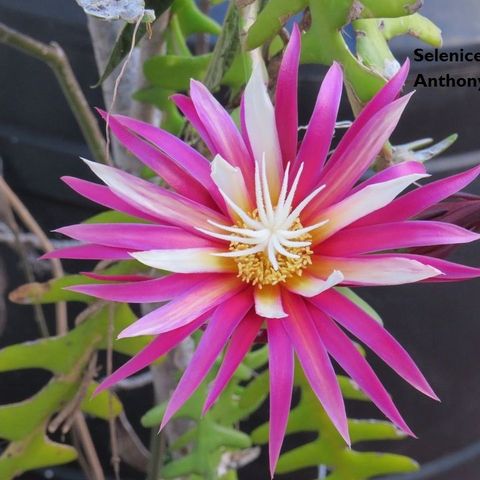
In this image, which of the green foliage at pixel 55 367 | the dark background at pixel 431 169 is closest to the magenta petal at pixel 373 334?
the green foliage at pixel 55 367

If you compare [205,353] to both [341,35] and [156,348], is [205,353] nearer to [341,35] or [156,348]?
[156,348]

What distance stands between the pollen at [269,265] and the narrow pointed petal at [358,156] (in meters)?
0.02

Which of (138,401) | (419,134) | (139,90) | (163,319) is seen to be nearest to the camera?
(163,319)

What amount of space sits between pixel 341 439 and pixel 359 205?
31 centimetres

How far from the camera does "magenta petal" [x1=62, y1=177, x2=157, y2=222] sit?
0.27 m

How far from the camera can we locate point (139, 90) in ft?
1.59

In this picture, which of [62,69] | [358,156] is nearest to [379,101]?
[358,156]

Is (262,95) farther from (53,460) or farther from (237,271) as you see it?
(53,460)

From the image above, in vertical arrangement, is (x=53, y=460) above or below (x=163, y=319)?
below

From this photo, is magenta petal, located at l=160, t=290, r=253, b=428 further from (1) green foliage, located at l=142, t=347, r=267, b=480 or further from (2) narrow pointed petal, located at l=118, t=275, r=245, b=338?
(1) green foliage, located at l=142, t=347, r=267, b=480

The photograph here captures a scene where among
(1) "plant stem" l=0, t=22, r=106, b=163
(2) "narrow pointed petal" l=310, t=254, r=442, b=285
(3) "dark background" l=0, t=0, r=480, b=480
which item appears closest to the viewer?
(2) "narrow pointed petal" l=310, t=254, r=442, b=285

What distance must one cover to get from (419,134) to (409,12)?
0.32 metres

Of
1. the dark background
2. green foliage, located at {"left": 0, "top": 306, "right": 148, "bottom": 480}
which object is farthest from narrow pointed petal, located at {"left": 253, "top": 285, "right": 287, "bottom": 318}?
the dark background

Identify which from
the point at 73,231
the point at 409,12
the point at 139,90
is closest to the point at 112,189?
the point at 73,231
